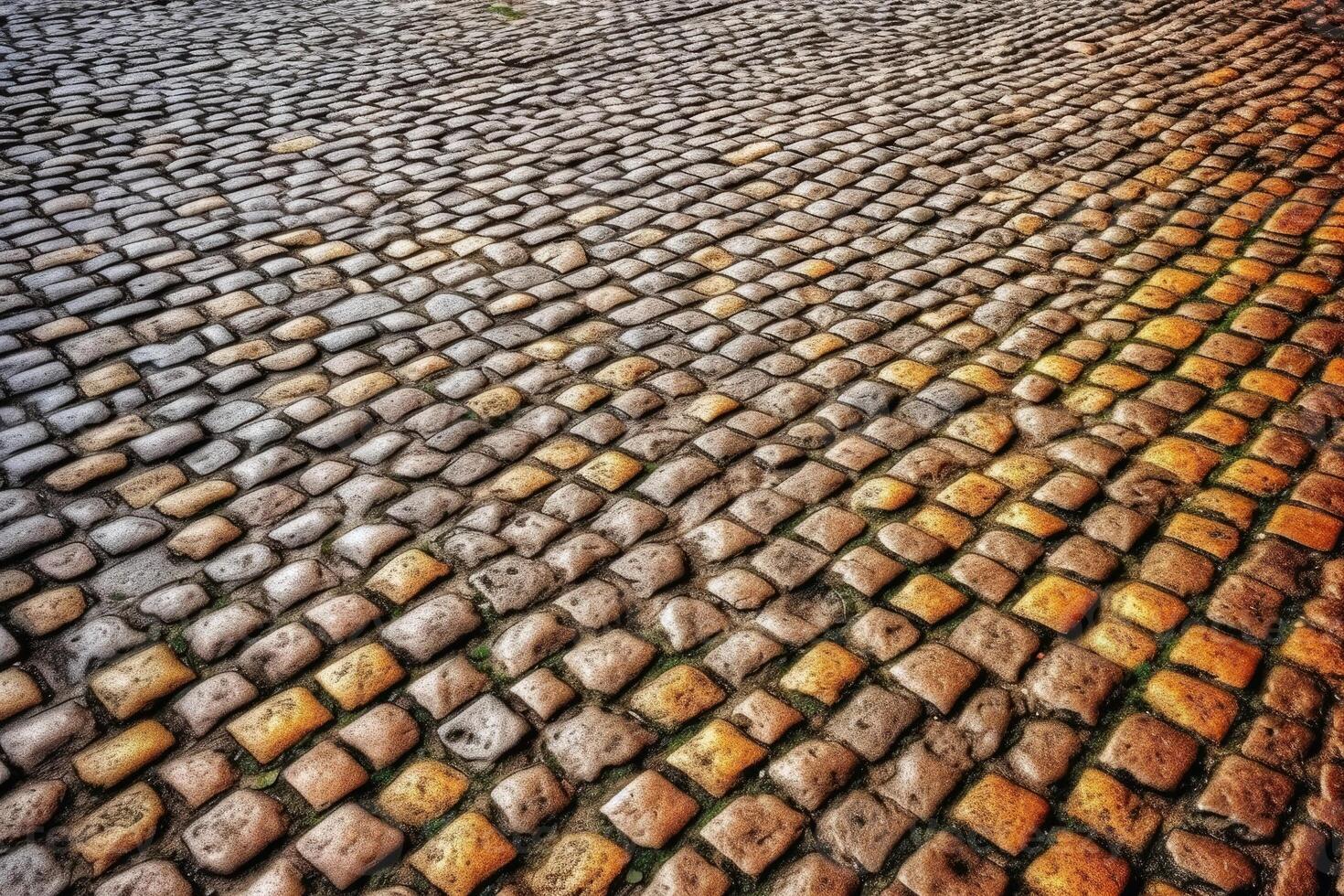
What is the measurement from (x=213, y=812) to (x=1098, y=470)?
97.3 inches

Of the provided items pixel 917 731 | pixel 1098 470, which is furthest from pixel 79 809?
pixel 1098 470

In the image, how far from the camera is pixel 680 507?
2730 mm

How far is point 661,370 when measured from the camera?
334 centimetres

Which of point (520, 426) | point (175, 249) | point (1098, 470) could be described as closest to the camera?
point (1098, 470)

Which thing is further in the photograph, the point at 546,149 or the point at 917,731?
the point at 546,149

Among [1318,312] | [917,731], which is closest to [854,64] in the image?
[1318,312]

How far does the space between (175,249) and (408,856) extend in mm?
3330

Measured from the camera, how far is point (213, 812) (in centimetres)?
196

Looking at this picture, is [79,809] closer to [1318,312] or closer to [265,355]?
[265,355]

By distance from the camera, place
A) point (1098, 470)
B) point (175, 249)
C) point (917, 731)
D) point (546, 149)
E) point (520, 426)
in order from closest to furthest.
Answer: point (917, 731) → point (1098, 470) → point (520, 426) → point (175, 249) → point (546, 149)

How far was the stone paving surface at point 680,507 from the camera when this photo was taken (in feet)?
6.32

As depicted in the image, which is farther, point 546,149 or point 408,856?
point 546,149

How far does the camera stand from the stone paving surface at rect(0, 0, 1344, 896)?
193 centimetres

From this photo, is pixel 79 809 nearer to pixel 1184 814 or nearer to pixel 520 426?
pixel 520 426
